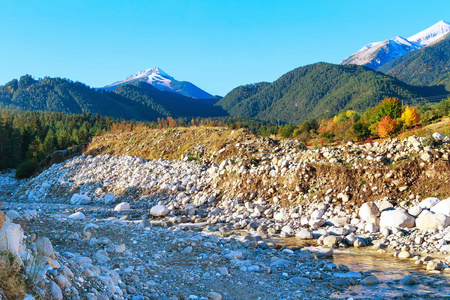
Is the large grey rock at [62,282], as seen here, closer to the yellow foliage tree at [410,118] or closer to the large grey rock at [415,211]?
the large grey rock at [415,211]

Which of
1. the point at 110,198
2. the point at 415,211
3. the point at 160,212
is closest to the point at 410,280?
the point at 415,211

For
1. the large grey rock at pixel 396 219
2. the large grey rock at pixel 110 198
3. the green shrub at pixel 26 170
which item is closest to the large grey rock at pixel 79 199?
the large grey rock at pixel 110 198

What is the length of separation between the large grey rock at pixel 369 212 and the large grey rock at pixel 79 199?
16028 mm

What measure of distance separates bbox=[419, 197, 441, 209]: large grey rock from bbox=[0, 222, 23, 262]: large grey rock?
11.2 m

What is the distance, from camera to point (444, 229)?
9320mm

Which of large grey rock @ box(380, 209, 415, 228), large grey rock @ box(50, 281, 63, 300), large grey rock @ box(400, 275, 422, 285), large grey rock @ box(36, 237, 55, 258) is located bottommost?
large grey rock @ box(400, 275, 422, 285)

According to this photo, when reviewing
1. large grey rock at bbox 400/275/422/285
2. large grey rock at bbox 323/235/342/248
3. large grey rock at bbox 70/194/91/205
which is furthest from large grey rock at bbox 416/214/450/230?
large grey rock at bbox 70/194/91/205

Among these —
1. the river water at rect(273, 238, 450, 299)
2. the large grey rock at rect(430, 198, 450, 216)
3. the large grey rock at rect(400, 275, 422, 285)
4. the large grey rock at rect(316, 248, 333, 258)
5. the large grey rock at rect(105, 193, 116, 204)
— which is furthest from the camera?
the large grey rock at rect(105, 193, 116, 204)

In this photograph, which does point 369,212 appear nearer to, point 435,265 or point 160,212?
point 435,265

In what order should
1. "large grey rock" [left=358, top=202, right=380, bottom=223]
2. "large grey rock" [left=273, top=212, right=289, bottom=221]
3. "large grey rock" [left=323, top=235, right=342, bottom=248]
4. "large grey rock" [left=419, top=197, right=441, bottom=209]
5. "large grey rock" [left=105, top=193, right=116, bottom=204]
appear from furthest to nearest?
"large grey rock" [left=105, top=193, right=116, bottom=204]
"large grey rock" [left=273, top=212, right=289, bottom=221]
"large grey rock" [left=358, top=202, right=380, bottom=223]
"large grey rock" [left=419, top=197, right=441, bottom=209]
"large grey rock" [left=323, top=235, right=342, bottom=248]

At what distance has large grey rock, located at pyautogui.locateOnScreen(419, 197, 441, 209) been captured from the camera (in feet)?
34.7

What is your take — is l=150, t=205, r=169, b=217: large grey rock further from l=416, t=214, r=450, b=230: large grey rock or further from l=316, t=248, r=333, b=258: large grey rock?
l=416, t=214, r=450, b=230: large grey rock

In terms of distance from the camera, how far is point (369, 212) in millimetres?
11047

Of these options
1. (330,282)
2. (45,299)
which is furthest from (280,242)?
(45,299)
